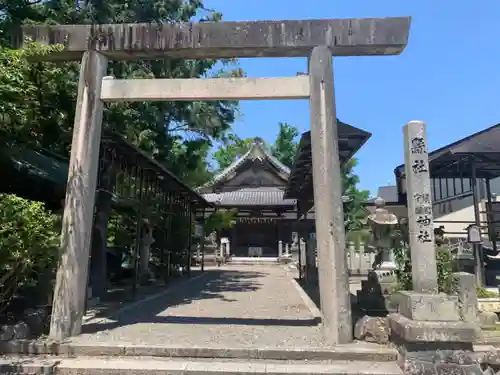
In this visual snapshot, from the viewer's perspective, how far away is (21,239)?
564 cm

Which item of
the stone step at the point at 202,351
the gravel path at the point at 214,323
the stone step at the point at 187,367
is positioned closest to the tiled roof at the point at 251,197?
the gravel path at the point at 214,323

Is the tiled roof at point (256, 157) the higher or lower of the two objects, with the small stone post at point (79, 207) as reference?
higher

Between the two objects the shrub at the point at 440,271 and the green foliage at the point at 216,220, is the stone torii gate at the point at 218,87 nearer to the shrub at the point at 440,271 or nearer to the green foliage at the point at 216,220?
the shrub at the point at 440,271

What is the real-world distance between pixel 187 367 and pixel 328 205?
314 cm

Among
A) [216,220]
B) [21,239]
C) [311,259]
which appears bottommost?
[311,259]

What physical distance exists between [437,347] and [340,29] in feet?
16.7

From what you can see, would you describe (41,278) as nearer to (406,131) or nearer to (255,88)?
(255,88)

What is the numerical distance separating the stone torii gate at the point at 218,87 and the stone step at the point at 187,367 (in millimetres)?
803

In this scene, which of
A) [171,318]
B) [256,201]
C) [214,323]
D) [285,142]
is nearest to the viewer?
[214,323]

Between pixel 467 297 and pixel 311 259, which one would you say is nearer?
pixel 467 297

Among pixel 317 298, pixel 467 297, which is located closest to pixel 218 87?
pixel 467 297

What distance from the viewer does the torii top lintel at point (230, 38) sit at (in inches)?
266

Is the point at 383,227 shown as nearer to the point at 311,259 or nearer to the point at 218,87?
the point at 218,87

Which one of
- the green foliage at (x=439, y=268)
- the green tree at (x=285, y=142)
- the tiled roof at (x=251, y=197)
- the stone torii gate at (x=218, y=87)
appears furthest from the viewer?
the green tree at (x=285, y=142)
